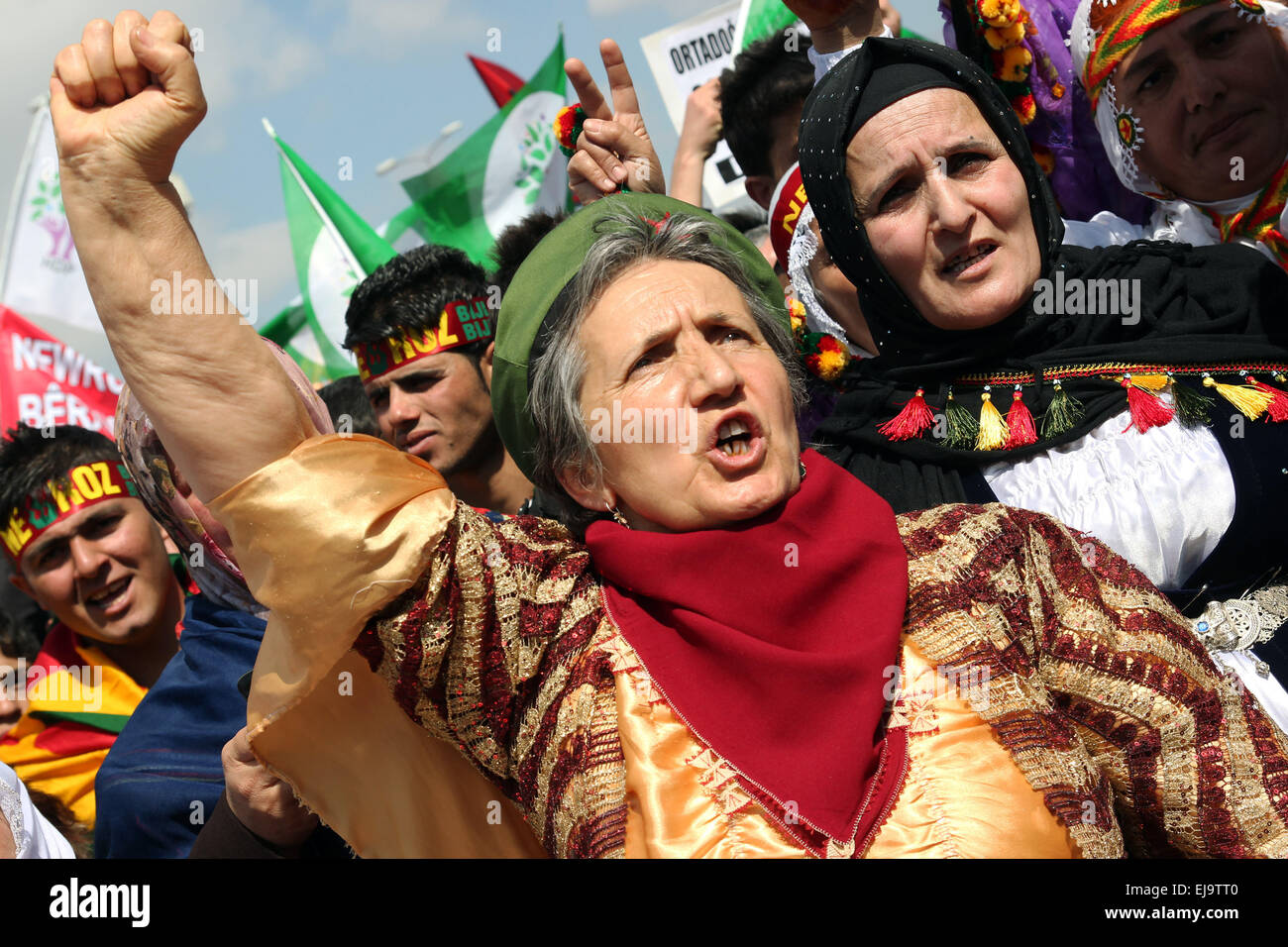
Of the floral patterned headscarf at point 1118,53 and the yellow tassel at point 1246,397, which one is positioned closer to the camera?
the yellow tassel at point 1246,397

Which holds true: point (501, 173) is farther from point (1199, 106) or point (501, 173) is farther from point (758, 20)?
point (1199, 106)

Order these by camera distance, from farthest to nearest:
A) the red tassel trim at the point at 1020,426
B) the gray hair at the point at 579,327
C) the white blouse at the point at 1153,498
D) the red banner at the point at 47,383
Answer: the red banner at the point at 47,383
the red tassel trim at the point at 1020,426
the white blouse at the point at 1153,498
the gray hair at the point at 579,327

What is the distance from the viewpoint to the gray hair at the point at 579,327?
87.1 inches

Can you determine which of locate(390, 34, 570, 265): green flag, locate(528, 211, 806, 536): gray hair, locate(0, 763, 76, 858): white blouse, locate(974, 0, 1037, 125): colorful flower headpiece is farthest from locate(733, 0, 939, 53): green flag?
locate(0, 763, 76, 858): white blouse

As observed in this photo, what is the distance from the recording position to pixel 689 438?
6.81 ft

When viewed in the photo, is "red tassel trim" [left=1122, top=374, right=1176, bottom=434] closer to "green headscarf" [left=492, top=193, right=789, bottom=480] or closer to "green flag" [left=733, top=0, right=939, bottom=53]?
"green headscarf" [left=492, top=193, right=789, bottom=480]

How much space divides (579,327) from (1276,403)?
1.47m

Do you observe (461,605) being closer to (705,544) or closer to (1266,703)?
(705,544)

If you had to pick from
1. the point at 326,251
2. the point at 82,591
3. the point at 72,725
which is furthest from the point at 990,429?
the point at 326,251

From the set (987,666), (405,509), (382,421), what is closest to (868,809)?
(987,666)

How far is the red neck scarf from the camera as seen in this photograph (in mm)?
1901

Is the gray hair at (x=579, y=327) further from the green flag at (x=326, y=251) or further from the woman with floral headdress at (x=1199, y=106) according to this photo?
the green flag at (x=326, y=251)

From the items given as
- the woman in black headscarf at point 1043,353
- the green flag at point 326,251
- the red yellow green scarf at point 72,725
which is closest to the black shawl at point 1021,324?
the woman in black headscarf at point 1043,353

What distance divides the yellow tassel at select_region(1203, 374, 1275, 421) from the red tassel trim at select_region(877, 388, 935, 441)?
0.59 metres
